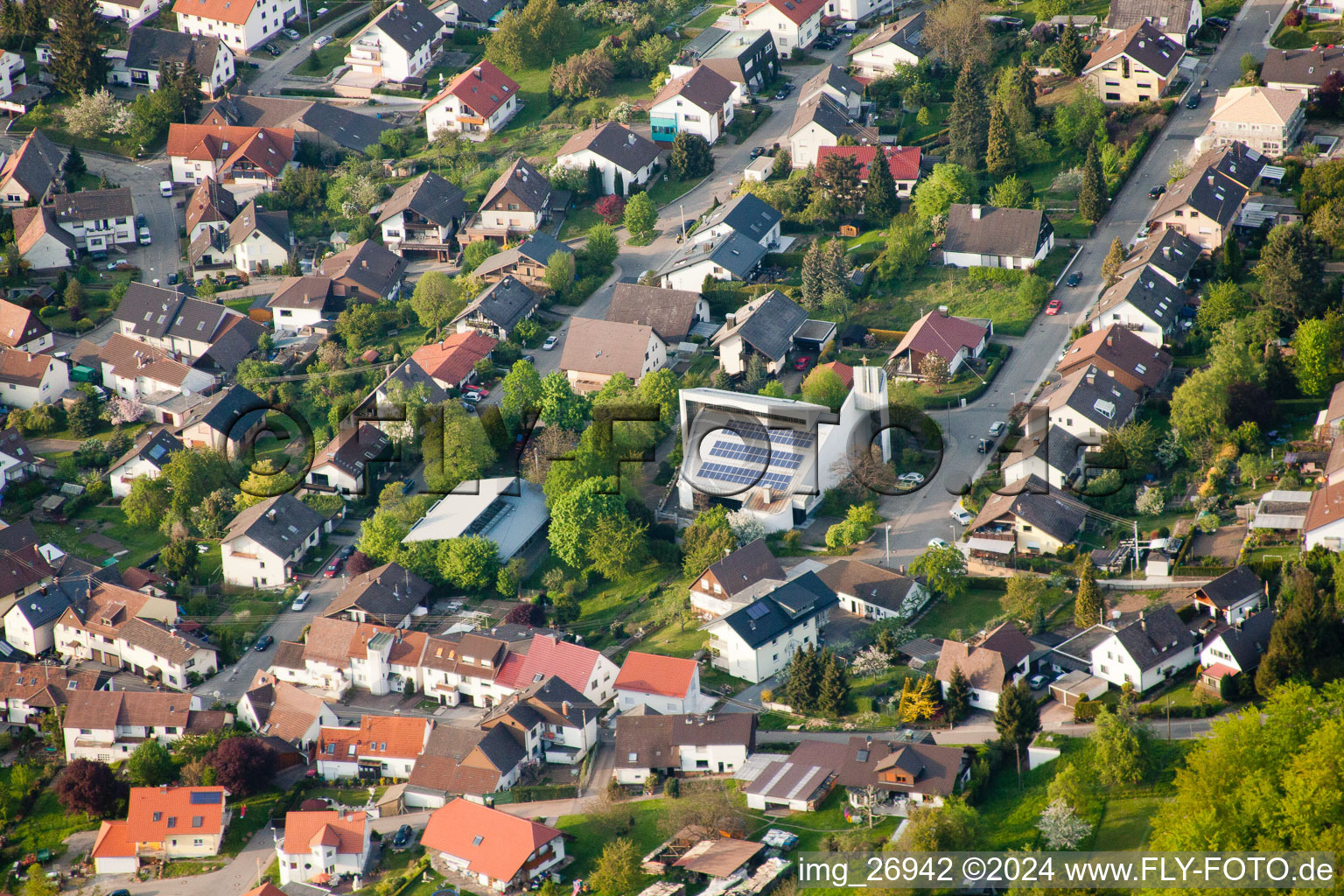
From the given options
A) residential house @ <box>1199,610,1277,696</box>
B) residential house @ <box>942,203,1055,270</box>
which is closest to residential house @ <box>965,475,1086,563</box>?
residential house @ <box>1199,610,1277,696</box>

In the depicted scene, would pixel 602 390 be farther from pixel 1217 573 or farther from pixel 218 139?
pixel 218 139

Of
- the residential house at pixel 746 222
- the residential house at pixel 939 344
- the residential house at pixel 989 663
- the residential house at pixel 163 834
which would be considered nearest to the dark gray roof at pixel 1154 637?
the residential house at pixel 989 663

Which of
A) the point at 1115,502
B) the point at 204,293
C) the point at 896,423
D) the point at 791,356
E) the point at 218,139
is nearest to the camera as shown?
the point at 1115,502

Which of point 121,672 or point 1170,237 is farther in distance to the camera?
point 1170,237

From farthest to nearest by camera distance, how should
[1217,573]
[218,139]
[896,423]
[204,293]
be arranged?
1. [218,139]
2. [204,293]
3. [896,423]
4. [1217,573]

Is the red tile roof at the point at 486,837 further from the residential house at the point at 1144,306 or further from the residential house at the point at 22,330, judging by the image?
the residential house at the point at 22,330

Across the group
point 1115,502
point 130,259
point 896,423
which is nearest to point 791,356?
point 896,423

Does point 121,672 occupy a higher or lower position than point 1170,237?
lower

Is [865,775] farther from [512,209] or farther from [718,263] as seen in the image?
[512,209]
